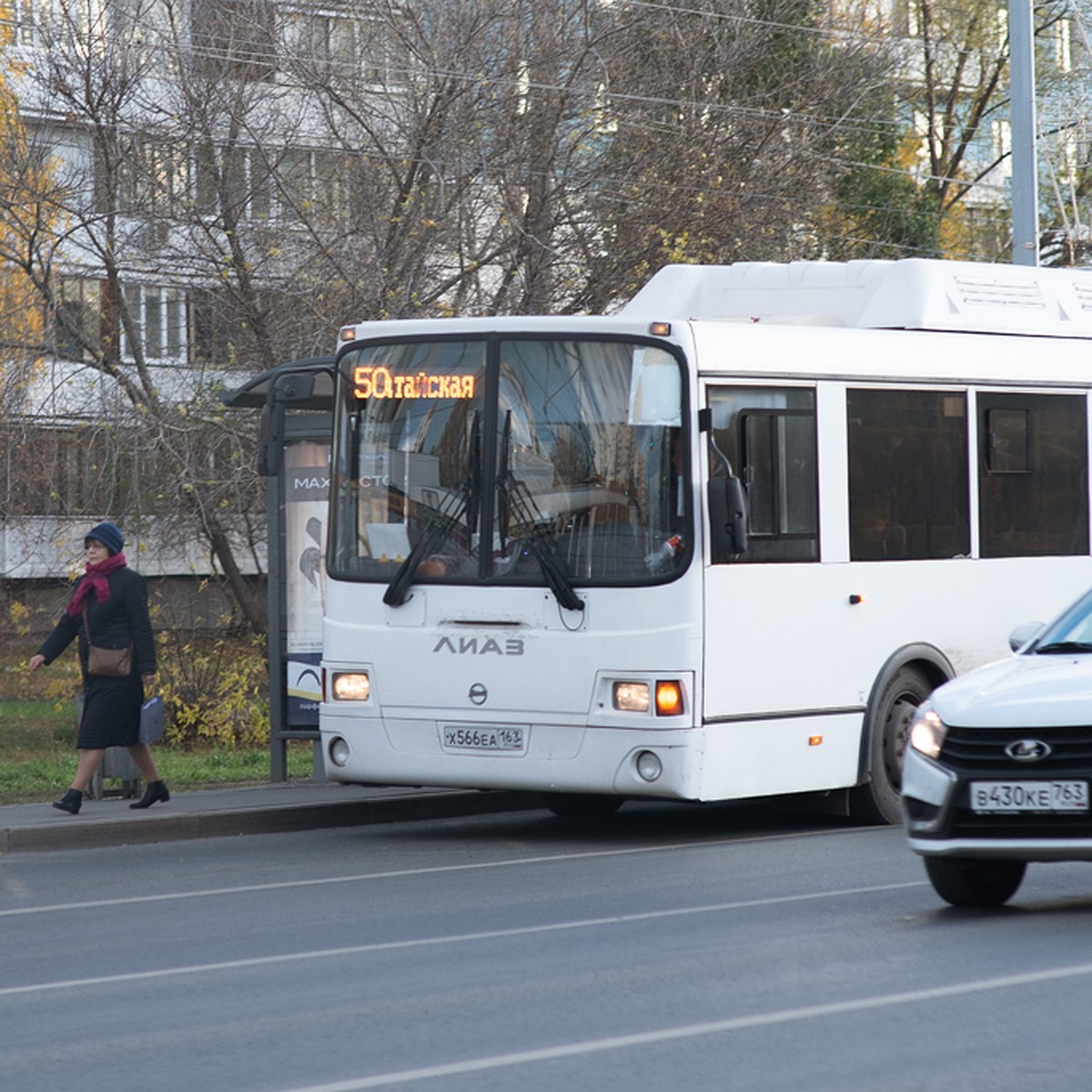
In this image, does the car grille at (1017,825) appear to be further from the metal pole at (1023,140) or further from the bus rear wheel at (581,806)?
the metal pole at (1023,140)

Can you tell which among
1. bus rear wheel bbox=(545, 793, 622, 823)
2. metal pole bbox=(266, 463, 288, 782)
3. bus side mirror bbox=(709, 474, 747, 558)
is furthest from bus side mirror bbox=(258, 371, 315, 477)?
bus side mirror bbox=(709, 474, 747, 558)

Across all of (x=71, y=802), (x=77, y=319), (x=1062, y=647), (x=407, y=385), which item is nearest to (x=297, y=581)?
(x=71, y=802)

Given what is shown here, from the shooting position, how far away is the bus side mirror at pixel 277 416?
13961 millimetres

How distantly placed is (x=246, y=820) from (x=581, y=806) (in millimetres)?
2190

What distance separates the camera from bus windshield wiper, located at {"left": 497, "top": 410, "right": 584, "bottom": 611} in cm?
1251

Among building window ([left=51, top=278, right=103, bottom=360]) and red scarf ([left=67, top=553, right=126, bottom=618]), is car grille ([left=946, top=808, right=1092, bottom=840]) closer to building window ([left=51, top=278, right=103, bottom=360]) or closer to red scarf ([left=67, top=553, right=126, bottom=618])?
red scarf ([left=67, top=553, right=126, bottom=618])

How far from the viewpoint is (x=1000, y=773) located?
916cm

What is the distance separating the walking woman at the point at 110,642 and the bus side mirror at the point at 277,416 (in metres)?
1.09

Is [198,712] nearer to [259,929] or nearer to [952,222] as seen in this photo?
[259,929]

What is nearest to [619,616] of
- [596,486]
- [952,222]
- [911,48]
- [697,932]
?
[596,486]

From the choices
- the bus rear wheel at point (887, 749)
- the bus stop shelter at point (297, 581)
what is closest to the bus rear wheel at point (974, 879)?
the bus rear wheel at point (887, 749)

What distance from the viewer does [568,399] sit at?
41.8ft

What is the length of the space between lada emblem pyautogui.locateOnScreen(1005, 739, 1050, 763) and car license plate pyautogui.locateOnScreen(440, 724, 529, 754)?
406 cm

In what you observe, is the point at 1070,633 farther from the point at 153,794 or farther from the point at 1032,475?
the point at 153,794
